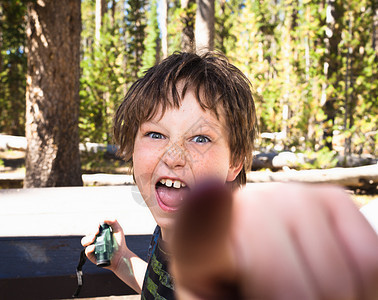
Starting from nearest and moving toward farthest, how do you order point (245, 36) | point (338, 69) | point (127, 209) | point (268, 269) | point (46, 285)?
point (268, 269), point (46, 285), point (127, 209), point (338, 69), point (245, 36)

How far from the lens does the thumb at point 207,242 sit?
0.63ft

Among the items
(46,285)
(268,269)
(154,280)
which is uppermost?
(268,269)

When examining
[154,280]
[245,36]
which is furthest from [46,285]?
[245,36]

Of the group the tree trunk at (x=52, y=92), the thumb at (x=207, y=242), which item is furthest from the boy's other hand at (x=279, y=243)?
the tree trunk at (x=52, y=92)

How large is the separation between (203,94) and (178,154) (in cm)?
16

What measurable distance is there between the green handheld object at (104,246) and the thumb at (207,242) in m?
1.11

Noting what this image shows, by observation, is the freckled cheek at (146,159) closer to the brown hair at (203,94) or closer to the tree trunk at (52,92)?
the brown hair at (203,94)

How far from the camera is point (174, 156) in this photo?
78 centimetres

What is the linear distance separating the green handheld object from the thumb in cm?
111

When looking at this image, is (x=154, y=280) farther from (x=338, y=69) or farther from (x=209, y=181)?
(x=338, y=69)

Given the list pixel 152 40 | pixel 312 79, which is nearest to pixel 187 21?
pixel 312 79

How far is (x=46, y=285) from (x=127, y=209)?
2.34 feet

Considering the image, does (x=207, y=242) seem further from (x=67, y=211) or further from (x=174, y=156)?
(x=67, y=211)

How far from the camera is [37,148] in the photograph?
168 inches
